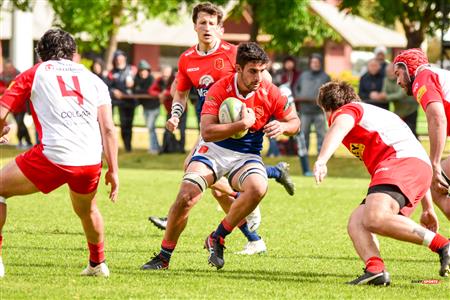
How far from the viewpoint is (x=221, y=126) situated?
31.1ft

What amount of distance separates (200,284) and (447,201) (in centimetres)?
249

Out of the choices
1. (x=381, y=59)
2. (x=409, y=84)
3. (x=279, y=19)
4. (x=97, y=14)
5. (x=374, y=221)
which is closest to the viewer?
(x=374, y=221)

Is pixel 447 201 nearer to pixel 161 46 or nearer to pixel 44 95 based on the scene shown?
pixel 44 95

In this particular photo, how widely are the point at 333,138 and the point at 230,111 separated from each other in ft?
4.01

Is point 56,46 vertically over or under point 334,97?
over

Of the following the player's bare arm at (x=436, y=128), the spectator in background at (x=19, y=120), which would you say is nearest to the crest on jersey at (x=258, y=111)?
the player's bare arm at (x=436, y=128)

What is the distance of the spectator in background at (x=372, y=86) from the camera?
75.6 ft

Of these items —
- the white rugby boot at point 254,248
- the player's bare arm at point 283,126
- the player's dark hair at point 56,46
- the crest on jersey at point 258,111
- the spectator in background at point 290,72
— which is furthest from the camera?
the spectator in background at point 290,72

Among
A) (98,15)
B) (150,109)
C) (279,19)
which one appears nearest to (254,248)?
(150,109)

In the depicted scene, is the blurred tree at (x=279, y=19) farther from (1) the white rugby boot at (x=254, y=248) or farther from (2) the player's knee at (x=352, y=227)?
(2) the player's knee at (x=352, y=227)

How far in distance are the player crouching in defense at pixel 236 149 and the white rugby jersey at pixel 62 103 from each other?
1174mm

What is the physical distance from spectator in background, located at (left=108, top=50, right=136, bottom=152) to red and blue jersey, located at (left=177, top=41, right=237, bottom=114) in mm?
14338

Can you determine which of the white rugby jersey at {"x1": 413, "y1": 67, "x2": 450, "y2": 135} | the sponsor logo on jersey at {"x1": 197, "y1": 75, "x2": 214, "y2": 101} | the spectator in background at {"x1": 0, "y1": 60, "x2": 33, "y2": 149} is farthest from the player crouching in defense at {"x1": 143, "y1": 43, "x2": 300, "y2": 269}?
the spectator in background at {"x1": 0, "y1": 60, "x2": 33, "y2": 149}

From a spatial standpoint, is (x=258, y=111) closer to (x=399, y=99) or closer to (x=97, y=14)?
(x=399, y=99)
